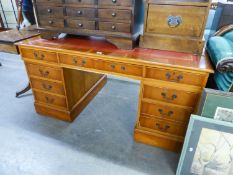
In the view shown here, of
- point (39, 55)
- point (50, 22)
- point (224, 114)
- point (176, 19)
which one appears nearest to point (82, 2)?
point (50, 22)

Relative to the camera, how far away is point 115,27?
1368 mm

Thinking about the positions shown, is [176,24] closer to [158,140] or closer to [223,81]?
[223,81]

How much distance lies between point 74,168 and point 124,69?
0.87m

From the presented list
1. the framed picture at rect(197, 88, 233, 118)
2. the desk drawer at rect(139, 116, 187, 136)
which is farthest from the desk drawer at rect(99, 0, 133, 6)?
the desk drawer at rect(139, 116, 187, 136)

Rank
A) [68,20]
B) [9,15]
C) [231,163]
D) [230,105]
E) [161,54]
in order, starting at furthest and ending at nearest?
[9,15], [68,20], [161,54], [231,163], [230,105]

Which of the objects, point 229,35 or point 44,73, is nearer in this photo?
point 229,35

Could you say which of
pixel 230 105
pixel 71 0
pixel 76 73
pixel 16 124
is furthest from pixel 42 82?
pixel 230 105

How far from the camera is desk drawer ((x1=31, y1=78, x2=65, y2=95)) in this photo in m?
1.71

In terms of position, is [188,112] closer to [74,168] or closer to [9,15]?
[74,168]

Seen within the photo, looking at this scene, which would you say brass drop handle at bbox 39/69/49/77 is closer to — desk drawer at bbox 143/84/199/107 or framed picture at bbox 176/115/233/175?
desk drawer at bbox 143/84/199/107

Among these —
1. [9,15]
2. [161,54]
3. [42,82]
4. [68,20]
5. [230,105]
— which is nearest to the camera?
[230,105]

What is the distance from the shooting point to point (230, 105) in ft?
3.44

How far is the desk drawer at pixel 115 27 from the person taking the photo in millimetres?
1339

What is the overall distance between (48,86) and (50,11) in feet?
2.21
